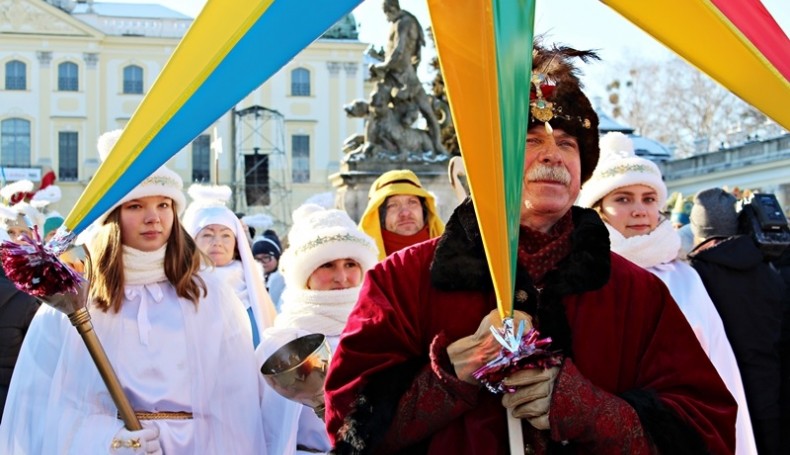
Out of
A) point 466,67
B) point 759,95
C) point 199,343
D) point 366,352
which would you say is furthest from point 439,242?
point 199,343

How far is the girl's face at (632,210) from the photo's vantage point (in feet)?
17.7

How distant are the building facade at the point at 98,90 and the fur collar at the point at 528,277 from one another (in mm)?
60704

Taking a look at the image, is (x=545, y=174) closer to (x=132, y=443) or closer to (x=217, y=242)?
(x=132, y=443)

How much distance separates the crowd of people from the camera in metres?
2.93

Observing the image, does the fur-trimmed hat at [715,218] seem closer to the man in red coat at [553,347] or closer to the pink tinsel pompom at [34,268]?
the man in red coat at [553,347]

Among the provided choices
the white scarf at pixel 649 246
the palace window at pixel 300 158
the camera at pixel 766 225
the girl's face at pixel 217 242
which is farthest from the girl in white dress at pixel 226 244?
the palace window at pixel 300 158

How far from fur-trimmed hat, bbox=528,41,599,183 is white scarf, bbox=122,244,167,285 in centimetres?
225

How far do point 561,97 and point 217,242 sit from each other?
417 centimetres

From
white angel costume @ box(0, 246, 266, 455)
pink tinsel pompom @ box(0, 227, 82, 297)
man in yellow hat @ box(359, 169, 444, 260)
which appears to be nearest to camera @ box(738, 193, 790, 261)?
man in yellow hat @ box(359, 169, 444, 260)

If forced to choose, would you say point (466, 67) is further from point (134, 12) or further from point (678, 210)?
point (134, 12)

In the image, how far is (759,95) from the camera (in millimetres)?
2719

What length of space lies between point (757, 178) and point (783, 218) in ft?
99.4

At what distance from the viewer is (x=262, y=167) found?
59.5m

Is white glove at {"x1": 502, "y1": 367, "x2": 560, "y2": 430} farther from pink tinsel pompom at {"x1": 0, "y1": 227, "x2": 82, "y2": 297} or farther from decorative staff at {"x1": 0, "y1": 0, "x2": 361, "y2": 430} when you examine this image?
pink tinsel pompom at {"x1": 0, "y1": 227, "x2": 82, "y2": 297}
